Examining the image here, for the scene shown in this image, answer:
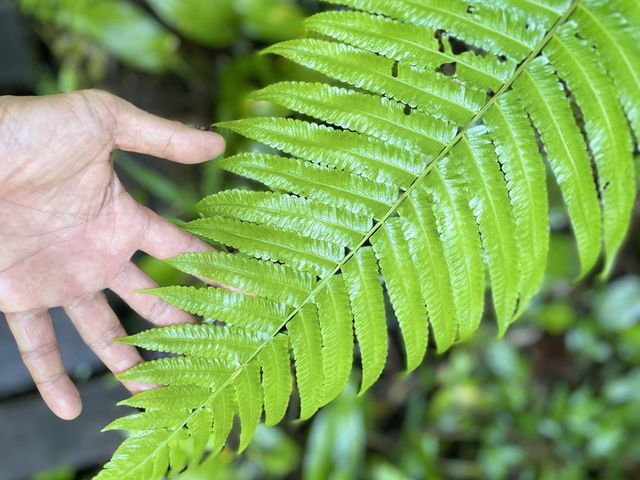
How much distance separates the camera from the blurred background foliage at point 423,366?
8.27 feet

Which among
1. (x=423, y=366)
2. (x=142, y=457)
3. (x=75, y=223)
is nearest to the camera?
(x=142, y=457)

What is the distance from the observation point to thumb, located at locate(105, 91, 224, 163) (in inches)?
57.1

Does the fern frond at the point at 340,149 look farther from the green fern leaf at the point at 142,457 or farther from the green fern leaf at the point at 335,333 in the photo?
the green fern leaf at the point at 142,457

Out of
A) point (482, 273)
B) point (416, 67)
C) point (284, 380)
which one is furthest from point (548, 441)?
point (416, 67)

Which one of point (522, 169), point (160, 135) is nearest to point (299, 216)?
point (160, 135)

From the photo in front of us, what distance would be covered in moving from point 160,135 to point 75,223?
32cm

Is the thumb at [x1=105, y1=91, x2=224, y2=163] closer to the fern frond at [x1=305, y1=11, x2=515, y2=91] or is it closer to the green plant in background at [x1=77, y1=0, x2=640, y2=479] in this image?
the green plant in background at [x1=77, y1=0, x2=640, y2=479]


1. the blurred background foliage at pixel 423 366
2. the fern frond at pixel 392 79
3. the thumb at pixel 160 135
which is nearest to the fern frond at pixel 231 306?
the thumb at pixel 160 135

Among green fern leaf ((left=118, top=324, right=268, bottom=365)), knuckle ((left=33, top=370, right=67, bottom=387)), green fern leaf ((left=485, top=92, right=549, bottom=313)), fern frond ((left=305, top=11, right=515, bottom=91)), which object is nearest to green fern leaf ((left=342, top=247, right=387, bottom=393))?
green fern leaf ((left=118, top=324, right=268, bottom=365))

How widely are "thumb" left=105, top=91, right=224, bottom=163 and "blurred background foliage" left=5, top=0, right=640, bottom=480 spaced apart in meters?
0.97

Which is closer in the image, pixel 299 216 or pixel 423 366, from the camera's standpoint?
pixel 299 216

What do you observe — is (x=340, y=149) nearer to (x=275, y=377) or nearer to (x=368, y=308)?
(x=368, y=308)

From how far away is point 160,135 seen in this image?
1.45 m

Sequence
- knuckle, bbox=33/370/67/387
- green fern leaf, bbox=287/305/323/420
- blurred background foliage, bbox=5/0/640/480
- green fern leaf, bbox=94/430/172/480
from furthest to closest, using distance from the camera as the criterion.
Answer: blurred background foliage, bbox=5/0/640/480 → knuckle, bbox=33/370/67/387 → green fern leaf, bbox=287/305/323/420 → green fern leaf, bbox=94/430/172/480
